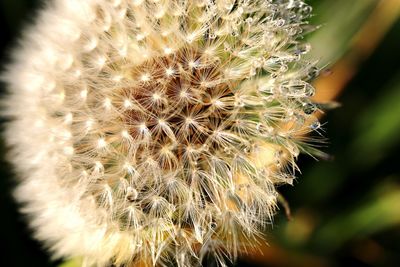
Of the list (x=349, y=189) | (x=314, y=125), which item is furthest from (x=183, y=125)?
(x=349, y=189)

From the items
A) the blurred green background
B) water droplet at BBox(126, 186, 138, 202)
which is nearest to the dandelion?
water droplet at BBox(126, 186, 138, 202)

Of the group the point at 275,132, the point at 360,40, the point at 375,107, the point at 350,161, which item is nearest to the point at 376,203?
the point at 350,161

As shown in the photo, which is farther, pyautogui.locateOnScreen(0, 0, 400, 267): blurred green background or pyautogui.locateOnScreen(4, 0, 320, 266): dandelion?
pyautogui.locateOnScreen(0, 0, 400, 267): blurred green background

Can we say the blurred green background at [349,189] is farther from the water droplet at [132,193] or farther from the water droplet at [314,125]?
the water droplet at [132,193]

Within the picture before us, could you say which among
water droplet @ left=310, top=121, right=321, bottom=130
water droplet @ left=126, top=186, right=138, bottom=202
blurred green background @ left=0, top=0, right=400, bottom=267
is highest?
water droplet @ left=126, top=186, right=138, bottom=202

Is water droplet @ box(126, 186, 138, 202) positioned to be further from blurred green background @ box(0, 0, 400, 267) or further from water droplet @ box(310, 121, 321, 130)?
blurred green background @ box(0, 0, 400, 267)

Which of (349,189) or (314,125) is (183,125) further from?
(349,189)

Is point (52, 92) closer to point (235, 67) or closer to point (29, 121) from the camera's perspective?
point (29, 121)
